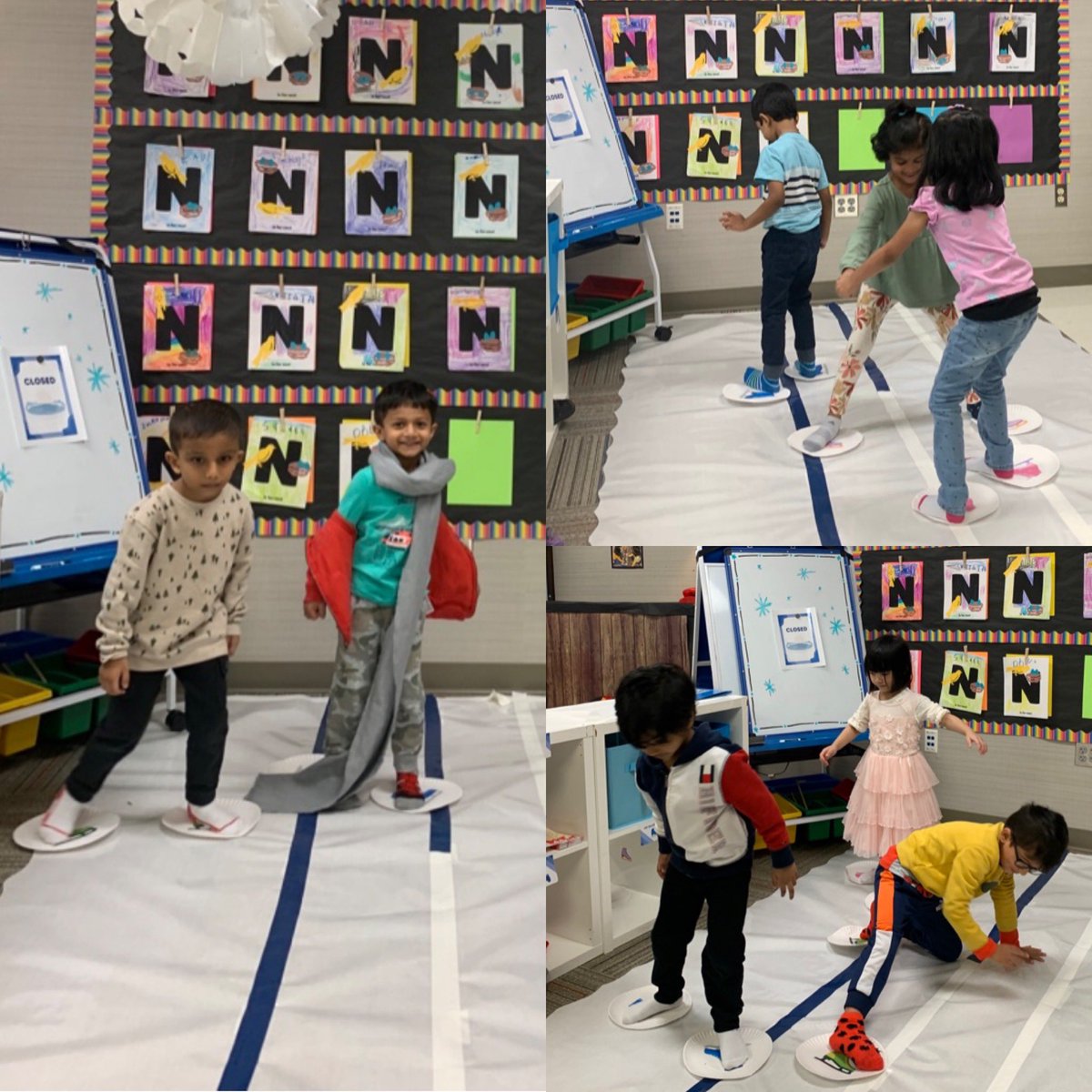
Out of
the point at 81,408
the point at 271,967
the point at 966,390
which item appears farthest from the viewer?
the point at 81,408

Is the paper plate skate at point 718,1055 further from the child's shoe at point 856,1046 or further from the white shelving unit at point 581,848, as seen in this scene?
the white shelving unit at point 581,848

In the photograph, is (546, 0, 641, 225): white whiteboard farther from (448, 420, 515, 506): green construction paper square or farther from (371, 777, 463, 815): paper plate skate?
(371, 777, 463, 815): paper plate skate

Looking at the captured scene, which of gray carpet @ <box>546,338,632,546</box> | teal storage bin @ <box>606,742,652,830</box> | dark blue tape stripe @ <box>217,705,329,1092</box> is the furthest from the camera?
teal storage bin @ <box>606,742,652,830</box>

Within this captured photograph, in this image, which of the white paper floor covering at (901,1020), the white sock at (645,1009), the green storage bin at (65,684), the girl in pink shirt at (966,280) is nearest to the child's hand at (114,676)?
the green storage bin at (65,684)

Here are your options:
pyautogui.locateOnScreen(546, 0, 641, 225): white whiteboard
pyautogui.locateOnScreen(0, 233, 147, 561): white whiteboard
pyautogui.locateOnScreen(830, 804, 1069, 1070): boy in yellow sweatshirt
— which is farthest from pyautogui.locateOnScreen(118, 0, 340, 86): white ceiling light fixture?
pyautogui.locateOnScreen(830, 804, 1069, 1070): boy in yellow sweatshirt

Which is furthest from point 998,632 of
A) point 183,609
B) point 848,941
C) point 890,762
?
point 183,609

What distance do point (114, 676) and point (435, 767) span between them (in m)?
0.70

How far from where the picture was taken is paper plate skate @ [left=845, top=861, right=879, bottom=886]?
2.50 metres

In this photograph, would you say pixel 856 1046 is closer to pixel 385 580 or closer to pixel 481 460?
pixel 385 580

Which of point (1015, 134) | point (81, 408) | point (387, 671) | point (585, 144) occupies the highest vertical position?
point (585, 144)

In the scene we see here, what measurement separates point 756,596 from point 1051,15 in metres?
1.38

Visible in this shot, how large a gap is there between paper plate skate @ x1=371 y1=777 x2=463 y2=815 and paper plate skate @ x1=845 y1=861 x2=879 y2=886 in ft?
3.19

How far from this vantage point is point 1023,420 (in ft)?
6.36

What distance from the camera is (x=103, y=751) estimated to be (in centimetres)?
191
